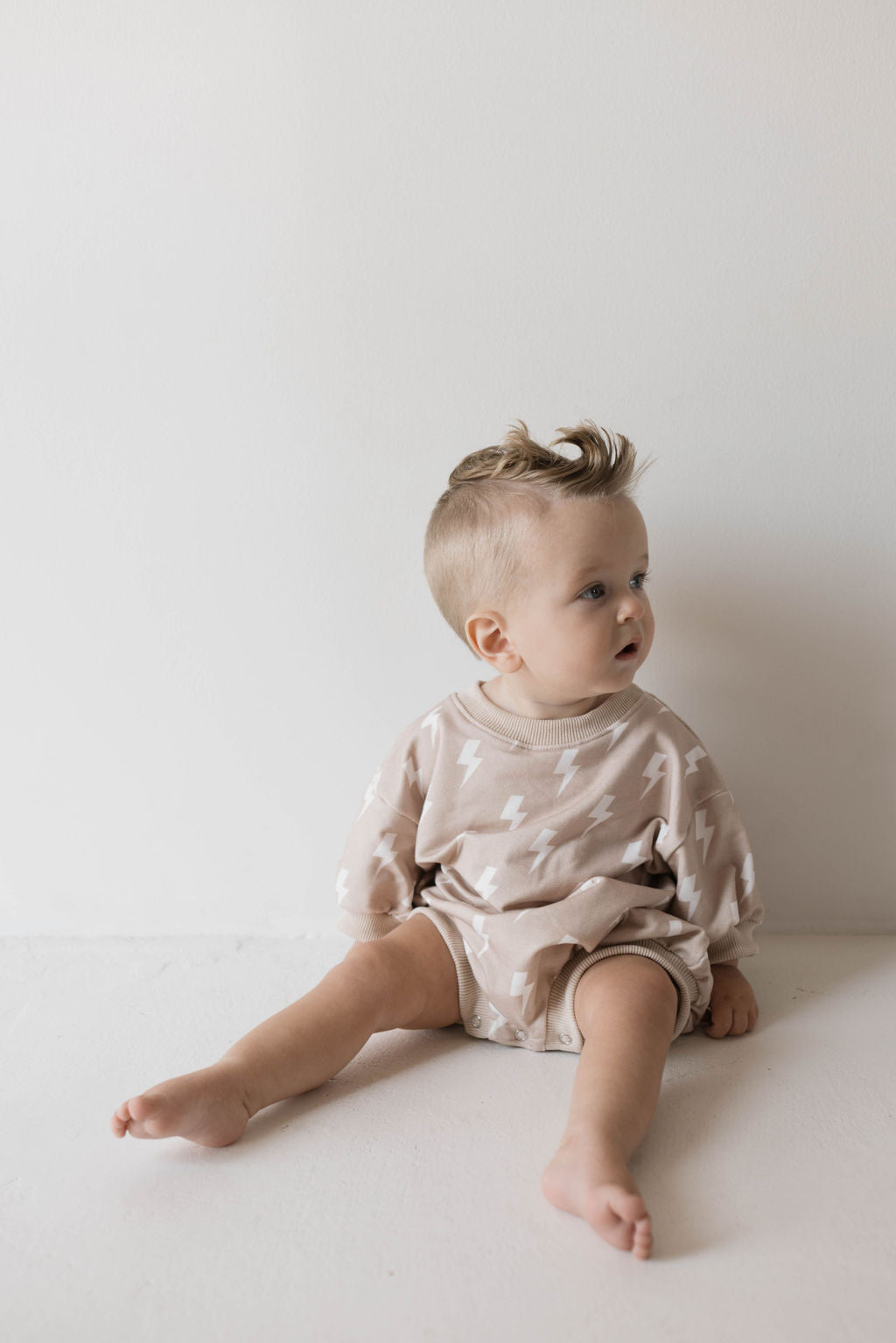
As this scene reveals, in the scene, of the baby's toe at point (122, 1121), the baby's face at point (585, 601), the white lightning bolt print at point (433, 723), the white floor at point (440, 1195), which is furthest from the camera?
the white lightning bolt print at point (433, 723)

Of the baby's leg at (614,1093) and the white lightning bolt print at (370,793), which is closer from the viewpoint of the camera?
the baby's leg at (614,1093)

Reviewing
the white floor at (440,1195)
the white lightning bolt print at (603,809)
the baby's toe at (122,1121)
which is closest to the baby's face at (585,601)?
the white lightning bolt print at (603,809)

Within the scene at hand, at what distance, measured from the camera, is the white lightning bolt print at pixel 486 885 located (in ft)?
3.41

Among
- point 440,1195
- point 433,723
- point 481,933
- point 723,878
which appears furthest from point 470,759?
point 440,1195

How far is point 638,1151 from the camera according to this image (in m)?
0.83

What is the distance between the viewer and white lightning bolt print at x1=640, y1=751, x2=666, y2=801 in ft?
3.41

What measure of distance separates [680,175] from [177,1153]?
40.7 inches

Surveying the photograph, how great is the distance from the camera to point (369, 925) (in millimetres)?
1110

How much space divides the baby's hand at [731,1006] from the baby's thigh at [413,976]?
0.81 ft

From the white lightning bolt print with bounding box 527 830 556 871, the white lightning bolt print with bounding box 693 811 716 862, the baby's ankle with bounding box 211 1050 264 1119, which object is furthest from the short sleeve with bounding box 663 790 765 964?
the baby's ankle with bounding box 211 1050 264 1119

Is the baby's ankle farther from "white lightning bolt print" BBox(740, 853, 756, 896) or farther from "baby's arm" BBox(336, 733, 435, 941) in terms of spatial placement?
"white lightning bolt print" BBox(740, 853, 756, 896)

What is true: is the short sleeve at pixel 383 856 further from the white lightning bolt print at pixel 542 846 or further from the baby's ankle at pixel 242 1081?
the baby's ankle at pixel 242 1081

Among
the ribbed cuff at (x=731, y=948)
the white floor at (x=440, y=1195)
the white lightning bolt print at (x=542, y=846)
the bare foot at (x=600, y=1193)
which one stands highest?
the white lightning bolt print at (x=542, y=846)

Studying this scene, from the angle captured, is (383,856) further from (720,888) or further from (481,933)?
(720,888)
